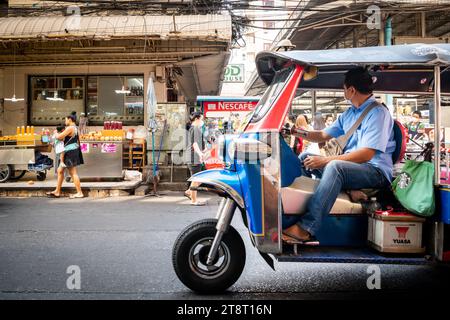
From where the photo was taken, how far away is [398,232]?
132 inches

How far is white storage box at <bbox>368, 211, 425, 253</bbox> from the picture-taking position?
10.9 ft

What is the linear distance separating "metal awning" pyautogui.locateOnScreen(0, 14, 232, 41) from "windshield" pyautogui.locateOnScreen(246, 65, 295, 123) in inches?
340

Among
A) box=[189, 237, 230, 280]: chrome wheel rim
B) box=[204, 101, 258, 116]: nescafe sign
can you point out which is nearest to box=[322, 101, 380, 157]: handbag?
box=[189, 237, 230, 280]: chrome wheel rim

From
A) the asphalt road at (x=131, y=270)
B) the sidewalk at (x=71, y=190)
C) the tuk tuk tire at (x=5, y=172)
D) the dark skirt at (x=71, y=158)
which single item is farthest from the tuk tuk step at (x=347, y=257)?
the tuk tuk tire at (x=5, y=172)

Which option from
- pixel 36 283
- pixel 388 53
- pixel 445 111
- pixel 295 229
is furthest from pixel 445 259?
pixel 36 283

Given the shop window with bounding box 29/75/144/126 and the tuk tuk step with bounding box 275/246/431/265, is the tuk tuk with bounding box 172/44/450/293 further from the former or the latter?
the shop window with bounding box 29/75/144/126

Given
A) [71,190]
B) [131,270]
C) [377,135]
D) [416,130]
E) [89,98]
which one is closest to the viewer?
[377,135]

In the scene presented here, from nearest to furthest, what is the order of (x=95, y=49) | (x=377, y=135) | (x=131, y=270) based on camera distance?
(x=377, y=135), (x=131, y=270), (x=95, y=49)

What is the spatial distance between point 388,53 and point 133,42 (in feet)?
37.0

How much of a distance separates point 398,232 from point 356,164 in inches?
25.5

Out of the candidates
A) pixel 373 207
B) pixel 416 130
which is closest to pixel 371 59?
pixel 373 207

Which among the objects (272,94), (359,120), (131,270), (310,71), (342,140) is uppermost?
(310,71)

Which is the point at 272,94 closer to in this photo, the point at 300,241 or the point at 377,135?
the point at 377,135
